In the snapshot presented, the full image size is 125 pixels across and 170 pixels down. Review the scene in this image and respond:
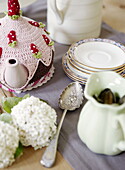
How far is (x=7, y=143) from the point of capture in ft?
1.59

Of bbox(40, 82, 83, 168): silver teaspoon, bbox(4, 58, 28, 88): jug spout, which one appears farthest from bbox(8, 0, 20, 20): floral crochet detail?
bbox(40, 82, 83, 168): silver teaspoon

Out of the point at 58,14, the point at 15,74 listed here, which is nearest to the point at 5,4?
the point at 58,14

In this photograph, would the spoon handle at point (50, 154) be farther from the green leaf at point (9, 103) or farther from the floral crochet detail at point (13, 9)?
the floral crochet detail at point (13, 9)

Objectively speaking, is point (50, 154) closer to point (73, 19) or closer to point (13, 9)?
point (13, 9)

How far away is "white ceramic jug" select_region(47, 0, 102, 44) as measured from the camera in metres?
0.80

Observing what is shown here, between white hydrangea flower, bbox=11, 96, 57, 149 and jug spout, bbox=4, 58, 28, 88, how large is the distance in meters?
0.11

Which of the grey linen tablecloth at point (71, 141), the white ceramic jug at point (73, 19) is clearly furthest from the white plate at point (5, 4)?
the grey linen tablecloth at point (71, 141)

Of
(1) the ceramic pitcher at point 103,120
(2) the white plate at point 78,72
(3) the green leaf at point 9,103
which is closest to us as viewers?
(1) the ceramic pitcher at point 103,120

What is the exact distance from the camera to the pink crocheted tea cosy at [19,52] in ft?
2.08

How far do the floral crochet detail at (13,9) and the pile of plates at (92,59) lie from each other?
0.18 meters

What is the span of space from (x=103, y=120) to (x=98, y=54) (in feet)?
1.04

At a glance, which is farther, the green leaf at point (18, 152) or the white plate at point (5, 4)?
the white plate at point (5, 4)

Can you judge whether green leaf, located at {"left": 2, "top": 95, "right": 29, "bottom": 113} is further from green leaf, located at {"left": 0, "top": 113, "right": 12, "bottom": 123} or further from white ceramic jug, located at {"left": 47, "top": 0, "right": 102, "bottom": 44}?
white ceramic jug, located at {"left": 47, "top": 0, "right": 102, "bottom": 44}

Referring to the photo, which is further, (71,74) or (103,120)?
(71,74)
